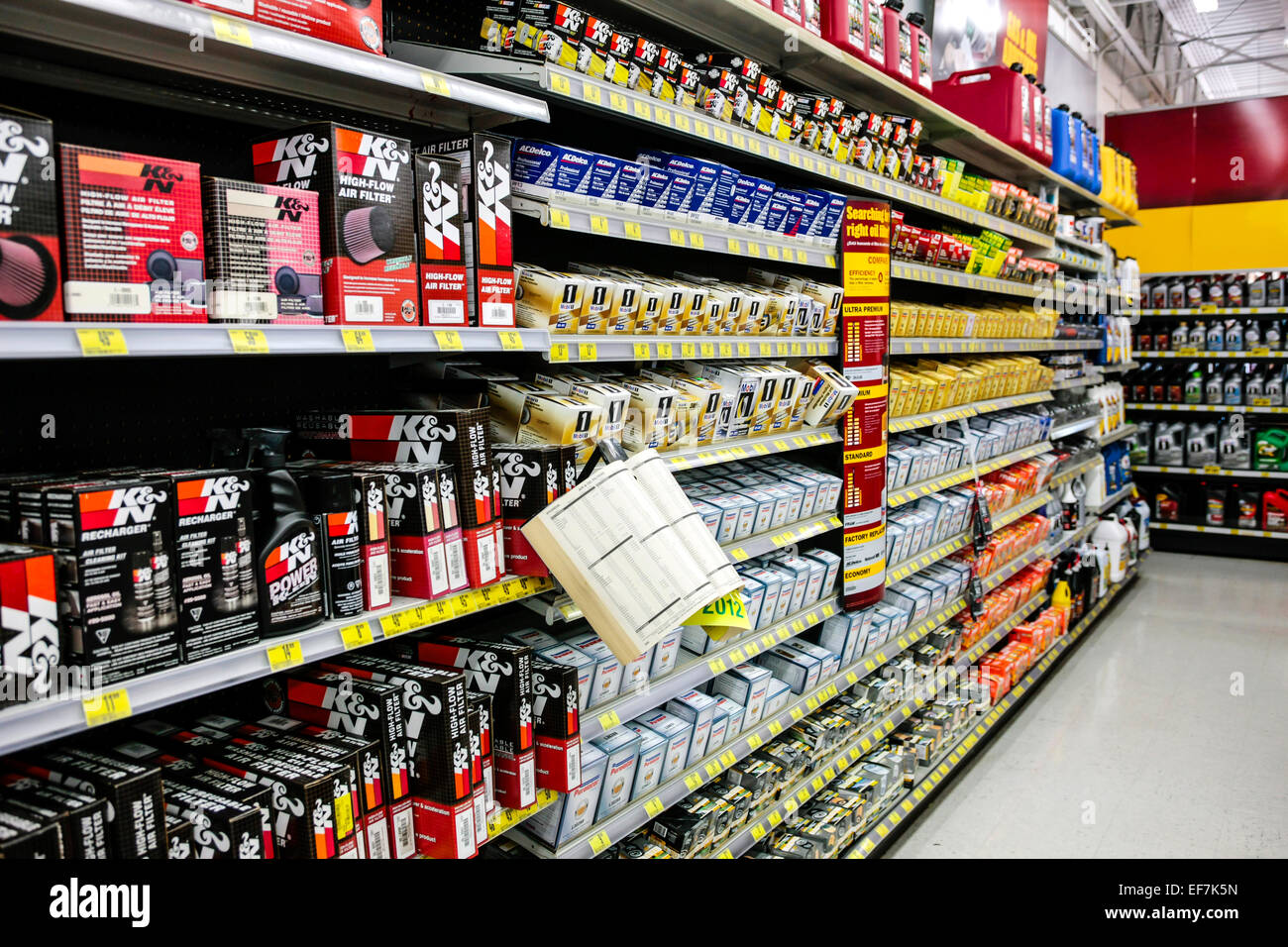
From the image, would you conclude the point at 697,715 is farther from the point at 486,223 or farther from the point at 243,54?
the point at 243,54

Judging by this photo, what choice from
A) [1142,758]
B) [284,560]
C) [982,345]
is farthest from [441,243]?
[1142,758]

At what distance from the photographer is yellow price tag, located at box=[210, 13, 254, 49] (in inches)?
50.9

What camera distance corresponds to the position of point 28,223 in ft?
3.85

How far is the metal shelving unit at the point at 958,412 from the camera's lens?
148 inches

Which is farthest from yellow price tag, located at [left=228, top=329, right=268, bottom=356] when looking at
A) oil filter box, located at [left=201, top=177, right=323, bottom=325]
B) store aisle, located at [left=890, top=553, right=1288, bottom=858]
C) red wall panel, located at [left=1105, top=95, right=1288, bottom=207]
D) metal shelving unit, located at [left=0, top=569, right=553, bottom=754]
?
red wall panel, located at [left=1105, top=95, right=1288, bottom=207]

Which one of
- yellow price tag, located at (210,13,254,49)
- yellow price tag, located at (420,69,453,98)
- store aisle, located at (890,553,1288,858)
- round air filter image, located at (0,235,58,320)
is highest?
yellow price tag, located at (420,69,453,98)

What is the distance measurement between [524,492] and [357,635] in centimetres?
48

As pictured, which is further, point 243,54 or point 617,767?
point 617,767

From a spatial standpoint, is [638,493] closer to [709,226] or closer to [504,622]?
[504,622]

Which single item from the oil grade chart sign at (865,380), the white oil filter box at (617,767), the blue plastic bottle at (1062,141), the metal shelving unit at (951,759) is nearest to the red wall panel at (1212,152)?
the blue plastic bottle at (1062,141)

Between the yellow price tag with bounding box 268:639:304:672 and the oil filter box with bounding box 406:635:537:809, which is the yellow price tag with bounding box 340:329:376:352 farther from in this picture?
the oil filter box with bounding box 406:635:537:809

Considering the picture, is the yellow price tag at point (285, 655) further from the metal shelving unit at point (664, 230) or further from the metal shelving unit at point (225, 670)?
the metal shelving unit at point (664, 230)

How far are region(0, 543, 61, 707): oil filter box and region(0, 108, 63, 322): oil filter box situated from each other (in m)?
0.30
